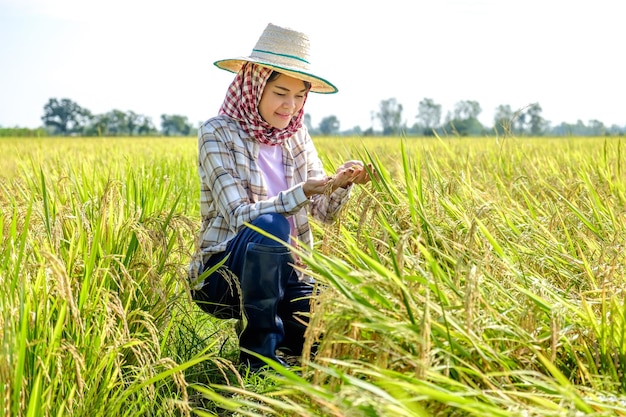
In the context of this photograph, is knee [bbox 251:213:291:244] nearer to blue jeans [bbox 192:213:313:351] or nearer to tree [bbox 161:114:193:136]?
blue jeans [bbox 192:213:313:351]

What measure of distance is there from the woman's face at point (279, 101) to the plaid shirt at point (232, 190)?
0.11 m

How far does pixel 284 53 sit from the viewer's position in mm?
2393

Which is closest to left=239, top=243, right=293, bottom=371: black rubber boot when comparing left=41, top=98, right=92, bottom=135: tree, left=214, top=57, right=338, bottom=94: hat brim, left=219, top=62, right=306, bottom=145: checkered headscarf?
left=219, top=62, right=306, bottom=145: checkered headscarf

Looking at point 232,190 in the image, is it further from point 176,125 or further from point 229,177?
point 176,125

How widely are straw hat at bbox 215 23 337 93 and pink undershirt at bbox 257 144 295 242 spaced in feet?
0.92

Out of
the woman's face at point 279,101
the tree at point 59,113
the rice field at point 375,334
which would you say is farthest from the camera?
the tree at point 59,113

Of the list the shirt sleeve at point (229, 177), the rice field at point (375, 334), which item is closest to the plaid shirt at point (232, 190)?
the shirt sleeve at point (229, 177)

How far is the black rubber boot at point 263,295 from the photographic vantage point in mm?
2162

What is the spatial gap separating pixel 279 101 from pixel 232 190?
13.4 inches

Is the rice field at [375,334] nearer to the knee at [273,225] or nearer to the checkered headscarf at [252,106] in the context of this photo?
the knee at [273,225]

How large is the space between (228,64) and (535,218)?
3.99ft

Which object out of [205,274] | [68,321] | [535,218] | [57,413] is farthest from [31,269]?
[535,218]

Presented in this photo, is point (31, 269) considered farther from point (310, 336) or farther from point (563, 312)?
point (563, 312)

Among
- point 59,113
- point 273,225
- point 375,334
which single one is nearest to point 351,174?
point 273,225
